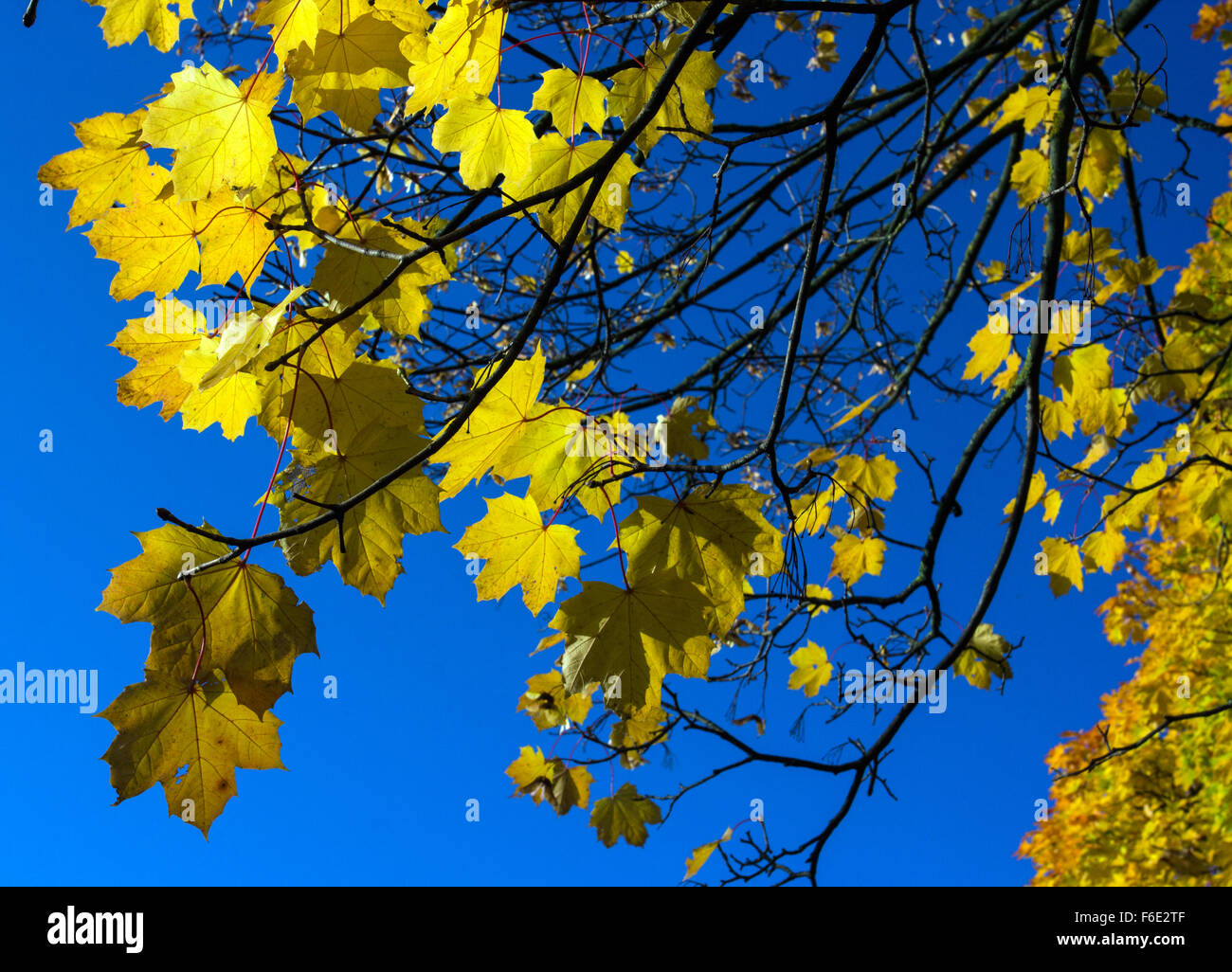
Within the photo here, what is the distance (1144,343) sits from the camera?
3924 mm

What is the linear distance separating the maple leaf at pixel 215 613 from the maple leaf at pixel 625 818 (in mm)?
2202

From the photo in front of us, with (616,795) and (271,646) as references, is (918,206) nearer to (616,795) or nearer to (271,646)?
(616,795)

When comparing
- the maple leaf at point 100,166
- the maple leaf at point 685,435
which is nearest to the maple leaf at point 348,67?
the maple leaf at point 100,166

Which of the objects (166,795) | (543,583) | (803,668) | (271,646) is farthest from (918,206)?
(166,795)

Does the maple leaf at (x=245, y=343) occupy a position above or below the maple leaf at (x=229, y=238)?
below

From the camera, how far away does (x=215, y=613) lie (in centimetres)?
121

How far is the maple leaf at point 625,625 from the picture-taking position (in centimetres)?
125

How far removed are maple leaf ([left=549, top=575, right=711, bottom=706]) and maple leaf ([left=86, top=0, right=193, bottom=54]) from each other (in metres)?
1.38

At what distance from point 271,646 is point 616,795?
226 cm

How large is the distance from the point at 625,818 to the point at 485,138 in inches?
99.9

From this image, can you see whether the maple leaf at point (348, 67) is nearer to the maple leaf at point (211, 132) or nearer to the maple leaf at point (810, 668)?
the maple leaf at point (211, 132)

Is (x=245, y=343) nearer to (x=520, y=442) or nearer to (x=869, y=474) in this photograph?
(x=520, y=442)

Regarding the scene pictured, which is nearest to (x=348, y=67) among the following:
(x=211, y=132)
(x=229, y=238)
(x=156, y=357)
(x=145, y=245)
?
(x=211, y=132)

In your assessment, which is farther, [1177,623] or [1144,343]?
[1177,623]
